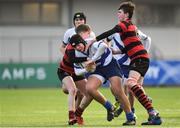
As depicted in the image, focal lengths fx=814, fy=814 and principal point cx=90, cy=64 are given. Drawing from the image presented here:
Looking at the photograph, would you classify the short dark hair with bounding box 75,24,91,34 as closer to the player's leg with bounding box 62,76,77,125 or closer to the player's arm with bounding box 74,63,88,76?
the player's arm with bounding box 74,63,88,76

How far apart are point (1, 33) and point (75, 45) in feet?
78.9

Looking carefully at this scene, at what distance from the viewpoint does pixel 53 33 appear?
39.4 metres

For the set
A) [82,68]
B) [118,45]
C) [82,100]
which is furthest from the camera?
[118,45]

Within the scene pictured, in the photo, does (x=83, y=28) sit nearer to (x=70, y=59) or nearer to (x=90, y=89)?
(x=70, y=59)

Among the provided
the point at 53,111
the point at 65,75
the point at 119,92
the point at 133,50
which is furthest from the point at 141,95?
the point at 53,111

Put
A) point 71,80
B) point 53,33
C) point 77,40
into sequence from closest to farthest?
point 77,40, point 71,80, point 53,33

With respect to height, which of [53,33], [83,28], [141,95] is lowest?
[53,33]

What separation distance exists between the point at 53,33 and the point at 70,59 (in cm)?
2441

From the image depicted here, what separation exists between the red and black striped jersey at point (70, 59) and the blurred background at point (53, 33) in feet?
63.7

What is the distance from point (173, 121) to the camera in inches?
622

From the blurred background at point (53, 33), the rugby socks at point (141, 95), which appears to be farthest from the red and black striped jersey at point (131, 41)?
the blurred background at point (53, 33)

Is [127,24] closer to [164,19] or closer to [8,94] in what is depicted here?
[8,94]

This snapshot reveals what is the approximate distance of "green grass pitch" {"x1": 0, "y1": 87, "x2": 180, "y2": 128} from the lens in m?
15.6

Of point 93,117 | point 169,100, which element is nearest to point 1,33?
point 169,100
